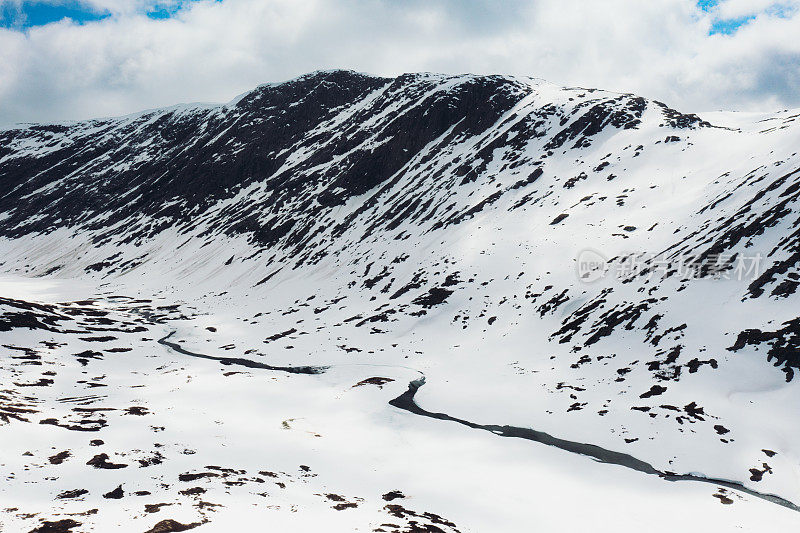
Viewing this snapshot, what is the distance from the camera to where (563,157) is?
86.6 m

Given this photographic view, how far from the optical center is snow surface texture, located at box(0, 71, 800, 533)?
75.0 feet

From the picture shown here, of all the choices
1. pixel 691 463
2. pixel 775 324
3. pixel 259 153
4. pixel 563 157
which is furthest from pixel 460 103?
pixel 691 463

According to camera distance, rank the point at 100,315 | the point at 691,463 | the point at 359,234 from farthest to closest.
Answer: the point at 359,234 → the point at 100,315 → the point at 691,463

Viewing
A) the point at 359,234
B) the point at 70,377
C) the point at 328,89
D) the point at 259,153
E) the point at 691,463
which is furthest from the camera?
the point at 328,89

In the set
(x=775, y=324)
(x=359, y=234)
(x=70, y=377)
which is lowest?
(x=70, y=377)

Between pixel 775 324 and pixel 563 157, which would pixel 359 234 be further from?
pixel 775 324

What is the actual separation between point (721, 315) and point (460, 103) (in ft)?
322

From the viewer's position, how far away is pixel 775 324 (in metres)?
30.8

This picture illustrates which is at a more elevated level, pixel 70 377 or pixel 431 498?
pixel 431 498

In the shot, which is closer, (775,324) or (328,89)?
(775,324)

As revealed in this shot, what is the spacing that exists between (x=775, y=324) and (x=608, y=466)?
15.6 m

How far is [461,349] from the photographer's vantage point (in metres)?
51.4

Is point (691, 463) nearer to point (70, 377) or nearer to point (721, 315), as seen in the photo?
point (721, 315)

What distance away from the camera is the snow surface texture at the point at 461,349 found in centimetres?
2288
